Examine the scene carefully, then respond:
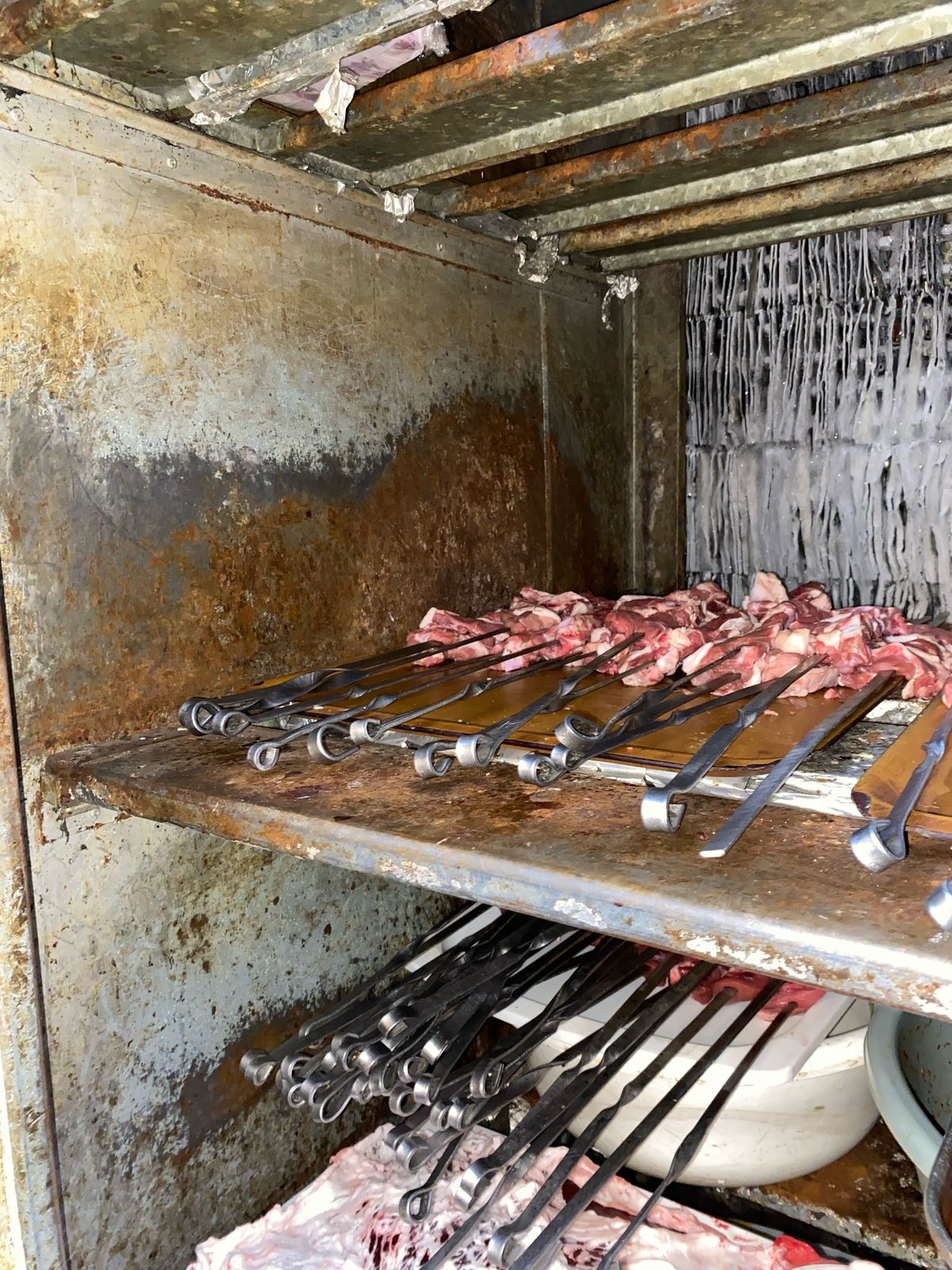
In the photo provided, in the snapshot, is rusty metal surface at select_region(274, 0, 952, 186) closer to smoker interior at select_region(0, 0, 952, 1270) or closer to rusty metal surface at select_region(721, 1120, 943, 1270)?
smoker interior at select_region(0, 0, 952, 1270)

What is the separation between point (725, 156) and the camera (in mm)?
2033

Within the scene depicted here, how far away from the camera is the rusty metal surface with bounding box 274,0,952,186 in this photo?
1468mm

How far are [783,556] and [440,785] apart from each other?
228cm

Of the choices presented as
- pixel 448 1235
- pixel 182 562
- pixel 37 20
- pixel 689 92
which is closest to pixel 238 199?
pixel 37 20

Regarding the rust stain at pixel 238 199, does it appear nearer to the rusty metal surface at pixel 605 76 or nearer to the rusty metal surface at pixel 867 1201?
the rusty metal surface at pixel 605 76

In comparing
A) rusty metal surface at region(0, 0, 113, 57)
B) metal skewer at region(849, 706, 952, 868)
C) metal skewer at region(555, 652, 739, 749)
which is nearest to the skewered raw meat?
metal skewer at region(555, 652, 739, 749)

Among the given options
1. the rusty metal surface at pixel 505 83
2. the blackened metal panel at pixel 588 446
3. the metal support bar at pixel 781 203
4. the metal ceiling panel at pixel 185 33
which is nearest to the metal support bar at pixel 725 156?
the metal support bar at pixel 781 203

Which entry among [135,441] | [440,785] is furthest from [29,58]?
[440,785]

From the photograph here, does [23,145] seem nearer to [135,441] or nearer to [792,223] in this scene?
[135,441]

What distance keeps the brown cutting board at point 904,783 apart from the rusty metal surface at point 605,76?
1.25 meters

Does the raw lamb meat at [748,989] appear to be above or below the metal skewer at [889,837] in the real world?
below

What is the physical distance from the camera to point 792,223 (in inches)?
107

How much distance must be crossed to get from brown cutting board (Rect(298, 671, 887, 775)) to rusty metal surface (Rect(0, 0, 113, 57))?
1297 millimetres

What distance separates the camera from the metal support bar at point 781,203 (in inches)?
84.9
